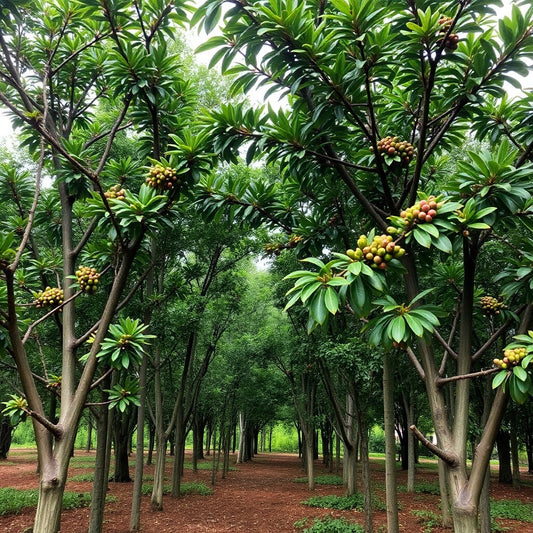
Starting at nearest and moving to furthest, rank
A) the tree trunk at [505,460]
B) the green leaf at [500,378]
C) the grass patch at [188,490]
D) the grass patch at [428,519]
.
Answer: the green leaf at [500,378]
the grass patch at [428,519]
the grass patch at [188,490]
the tree trunk at [505,460]

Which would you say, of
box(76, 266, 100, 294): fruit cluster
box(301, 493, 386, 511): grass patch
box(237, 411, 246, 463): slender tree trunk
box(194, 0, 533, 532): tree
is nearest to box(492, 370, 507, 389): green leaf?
box(194, 0, 533, 532): tree

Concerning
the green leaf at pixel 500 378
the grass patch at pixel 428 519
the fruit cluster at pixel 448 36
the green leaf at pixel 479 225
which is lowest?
the grass patch at pixel 428 519

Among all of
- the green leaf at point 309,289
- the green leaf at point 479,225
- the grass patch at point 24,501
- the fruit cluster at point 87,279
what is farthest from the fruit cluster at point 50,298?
the grass patch at point 24,501

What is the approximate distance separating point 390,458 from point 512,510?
811cm

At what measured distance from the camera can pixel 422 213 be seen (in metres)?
1.86

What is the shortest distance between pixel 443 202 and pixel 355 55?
1.10 metres

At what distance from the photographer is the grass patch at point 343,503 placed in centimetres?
980

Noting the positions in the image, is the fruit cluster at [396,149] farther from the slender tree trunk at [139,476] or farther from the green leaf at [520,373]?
the slender tree trunk at [139,476]

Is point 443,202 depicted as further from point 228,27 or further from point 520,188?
point 228,27

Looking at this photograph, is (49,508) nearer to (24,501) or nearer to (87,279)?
(87,279)

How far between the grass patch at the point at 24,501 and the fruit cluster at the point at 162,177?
10.0 metres

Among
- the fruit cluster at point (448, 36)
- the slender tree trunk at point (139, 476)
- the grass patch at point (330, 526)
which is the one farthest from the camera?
the slender tree trunk at point (139, 476)

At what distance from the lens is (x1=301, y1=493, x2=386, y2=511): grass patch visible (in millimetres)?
9805

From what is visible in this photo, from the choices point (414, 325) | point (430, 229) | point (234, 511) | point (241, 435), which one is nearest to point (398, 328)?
point (414, 325)
